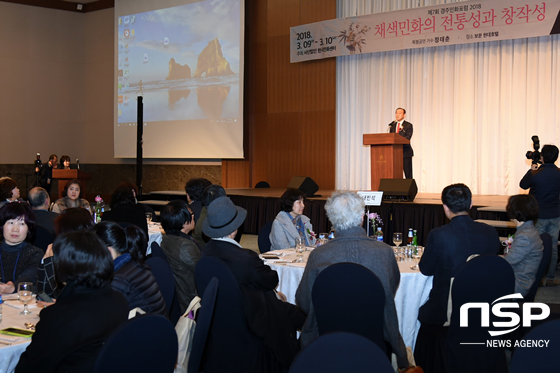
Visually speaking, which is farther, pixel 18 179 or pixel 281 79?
pixel 18 179

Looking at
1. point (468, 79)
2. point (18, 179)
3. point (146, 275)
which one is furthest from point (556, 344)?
point (18, 179)

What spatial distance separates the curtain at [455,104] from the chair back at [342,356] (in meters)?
8.93

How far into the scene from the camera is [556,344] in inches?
60.7

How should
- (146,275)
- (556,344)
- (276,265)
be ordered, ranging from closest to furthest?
(556,344) < (146,275) < (276,265)

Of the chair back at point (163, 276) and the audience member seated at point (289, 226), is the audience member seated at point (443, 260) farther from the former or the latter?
the audience member seated at point (289, 226)

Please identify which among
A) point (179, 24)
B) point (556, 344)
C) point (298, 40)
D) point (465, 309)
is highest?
point (179, 24)

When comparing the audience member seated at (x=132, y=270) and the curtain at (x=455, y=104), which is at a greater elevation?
the curtain at (x=455, y=104)

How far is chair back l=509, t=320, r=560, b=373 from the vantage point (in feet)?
5.00

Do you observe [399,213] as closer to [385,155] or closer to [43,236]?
[385,155]

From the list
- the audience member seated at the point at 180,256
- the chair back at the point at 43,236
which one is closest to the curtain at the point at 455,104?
the chair back at the point at 43,236

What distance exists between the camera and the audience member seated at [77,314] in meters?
1.67

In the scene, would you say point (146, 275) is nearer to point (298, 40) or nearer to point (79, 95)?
point (298, 40)

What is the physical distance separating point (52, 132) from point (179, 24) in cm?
505

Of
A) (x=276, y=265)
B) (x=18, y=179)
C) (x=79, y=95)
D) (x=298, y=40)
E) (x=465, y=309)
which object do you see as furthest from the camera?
(x=79, y=95)
